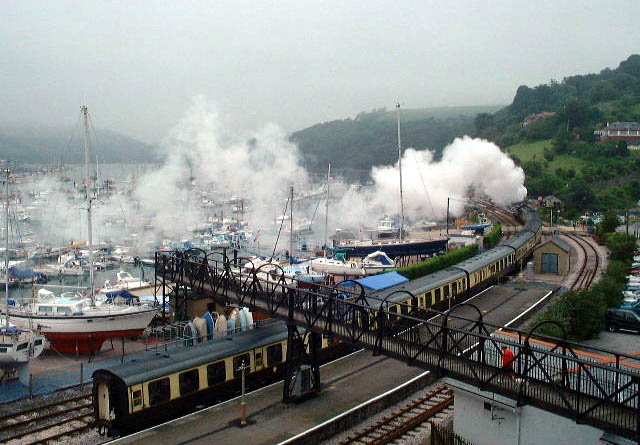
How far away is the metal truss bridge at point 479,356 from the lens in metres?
12.6

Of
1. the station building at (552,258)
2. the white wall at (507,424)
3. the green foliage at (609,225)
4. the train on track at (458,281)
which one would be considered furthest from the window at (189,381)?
the green foliage at (609,225)

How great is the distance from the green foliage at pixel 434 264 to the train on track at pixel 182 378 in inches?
742

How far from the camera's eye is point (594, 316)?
1036 inches

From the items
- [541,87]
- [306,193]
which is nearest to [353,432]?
[306,193]

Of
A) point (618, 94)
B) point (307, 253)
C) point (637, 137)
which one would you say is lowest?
point (307, 253)

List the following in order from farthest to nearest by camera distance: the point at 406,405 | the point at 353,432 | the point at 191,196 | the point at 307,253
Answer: the point at 191,196, the point at 307,253, the point at 406,405, the point at 353,432

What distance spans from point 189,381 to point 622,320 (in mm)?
20077

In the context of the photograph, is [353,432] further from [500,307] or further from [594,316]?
[500,307]

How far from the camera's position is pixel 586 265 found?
43906 millimetres

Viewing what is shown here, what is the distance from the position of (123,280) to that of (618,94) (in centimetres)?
14417

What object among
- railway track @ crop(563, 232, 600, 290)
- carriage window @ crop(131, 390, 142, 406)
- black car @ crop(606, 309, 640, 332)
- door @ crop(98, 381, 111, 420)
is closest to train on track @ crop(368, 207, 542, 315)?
railway track @ crop(563, 232, 600, 290)

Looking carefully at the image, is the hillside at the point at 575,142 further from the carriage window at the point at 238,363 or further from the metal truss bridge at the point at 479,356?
the carriage window at the point at 238,363

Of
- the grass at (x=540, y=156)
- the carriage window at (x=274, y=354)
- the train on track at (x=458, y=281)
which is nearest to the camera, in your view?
the carriage window at (x=274, y=354)

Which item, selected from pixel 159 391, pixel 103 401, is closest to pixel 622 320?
pixel 159 391
